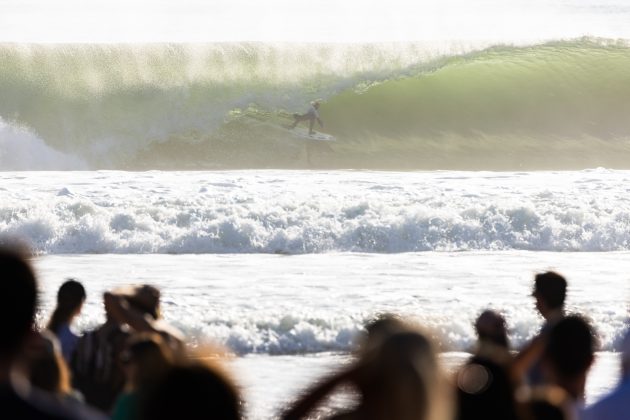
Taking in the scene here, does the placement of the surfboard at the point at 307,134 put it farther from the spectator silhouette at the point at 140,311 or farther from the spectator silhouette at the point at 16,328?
the spectator silhouette at the point at 16,328

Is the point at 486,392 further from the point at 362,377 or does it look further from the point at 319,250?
the point at 319,250

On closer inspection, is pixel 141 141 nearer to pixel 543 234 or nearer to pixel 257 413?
pixel 543 234

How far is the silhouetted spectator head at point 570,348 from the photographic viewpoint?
329 centimetres

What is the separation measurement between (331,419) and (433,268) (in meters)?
11.2

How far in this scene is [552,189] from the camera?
18891 millimetres

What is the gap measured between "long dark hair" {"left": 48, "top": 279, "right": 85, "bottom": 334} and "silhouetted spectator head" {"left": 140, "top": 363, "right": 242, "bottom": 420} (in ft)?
8.18

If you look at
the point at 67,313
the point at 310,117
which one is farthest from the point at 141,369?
the point at 310,117

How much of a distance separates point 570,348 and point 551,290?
1.06 m

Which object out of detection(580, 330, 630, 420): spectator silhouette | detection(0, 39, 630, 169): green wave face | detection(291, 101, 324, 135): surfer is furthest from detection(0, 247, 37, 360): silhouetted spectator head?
detection(291, 101, 324, 135): surfer

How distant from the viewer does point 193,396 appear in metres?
2.00

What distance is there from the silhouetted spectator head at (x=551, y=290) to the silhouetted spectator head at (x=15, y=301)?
253 centimetres

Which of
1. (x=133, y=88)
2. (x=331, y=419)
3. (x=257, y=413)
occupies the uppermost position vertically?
(x=133, y=88)

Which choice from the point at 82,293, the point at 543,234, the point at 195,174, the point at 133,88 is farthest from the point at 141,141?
the point at 82,293

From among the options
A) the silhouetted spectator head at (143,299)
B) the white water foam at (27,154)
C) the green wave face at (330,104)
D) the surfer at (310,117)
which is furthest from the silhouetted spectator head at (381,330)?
the surfer at (310,117)
